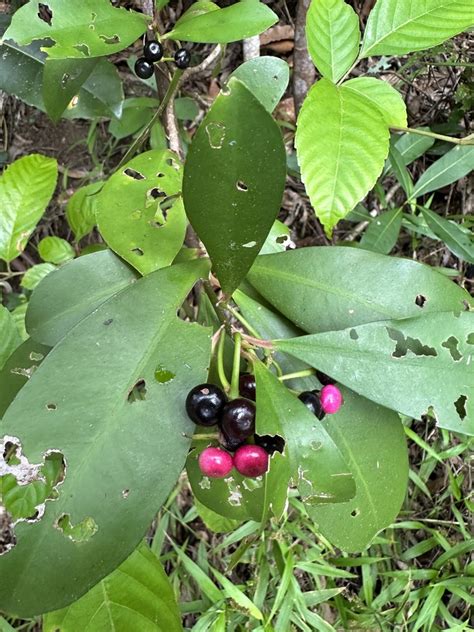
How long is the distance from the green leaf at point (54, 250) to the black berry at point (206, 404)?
34.0 inches

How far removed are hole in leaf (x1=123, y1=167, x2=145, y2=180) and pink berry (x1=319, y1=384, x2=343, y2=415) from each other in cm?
48

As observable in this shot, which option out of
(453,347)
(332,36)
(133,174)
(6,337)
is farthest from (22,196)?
(453,347)

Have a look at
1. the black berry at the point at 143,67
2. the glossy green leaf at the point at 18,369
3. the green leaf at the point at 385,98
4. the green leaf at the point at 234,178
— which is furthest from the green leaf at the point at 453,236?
the glossy green leaf at the point at 18,369

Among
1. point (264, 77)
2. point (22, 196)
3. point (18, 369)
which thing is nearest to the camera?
point (18, 369)

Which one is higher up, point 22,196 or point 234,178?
point 234,178

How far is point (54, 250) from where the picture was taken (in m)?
1.51

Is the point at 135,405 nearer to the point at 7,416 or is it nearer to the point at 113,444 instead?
the point at 113,444

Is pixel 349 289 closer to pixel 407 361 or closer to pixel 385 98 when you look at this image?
pixel 407 361

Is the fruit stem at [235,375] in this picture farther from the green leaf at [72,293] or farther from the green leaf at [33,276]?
the green leaf at [33,276]

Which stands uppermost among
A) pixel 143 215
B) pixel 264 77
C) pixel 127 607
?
pixel 264 77

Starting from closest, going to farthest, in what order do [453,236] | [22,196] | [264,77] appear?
[264,77] < [22,196] < [453,236]

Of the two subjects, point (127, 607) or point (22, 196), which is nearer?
point (127, 607)

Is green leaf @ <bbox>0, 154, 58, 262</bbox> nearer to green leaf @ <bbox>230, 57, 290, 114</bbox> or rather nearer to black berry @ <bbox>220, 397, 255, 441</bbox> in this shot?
green leaf @ <bbox>230, 57, 290, 114</bbox>

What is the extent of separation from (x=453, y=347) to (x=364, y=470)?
261 mm
